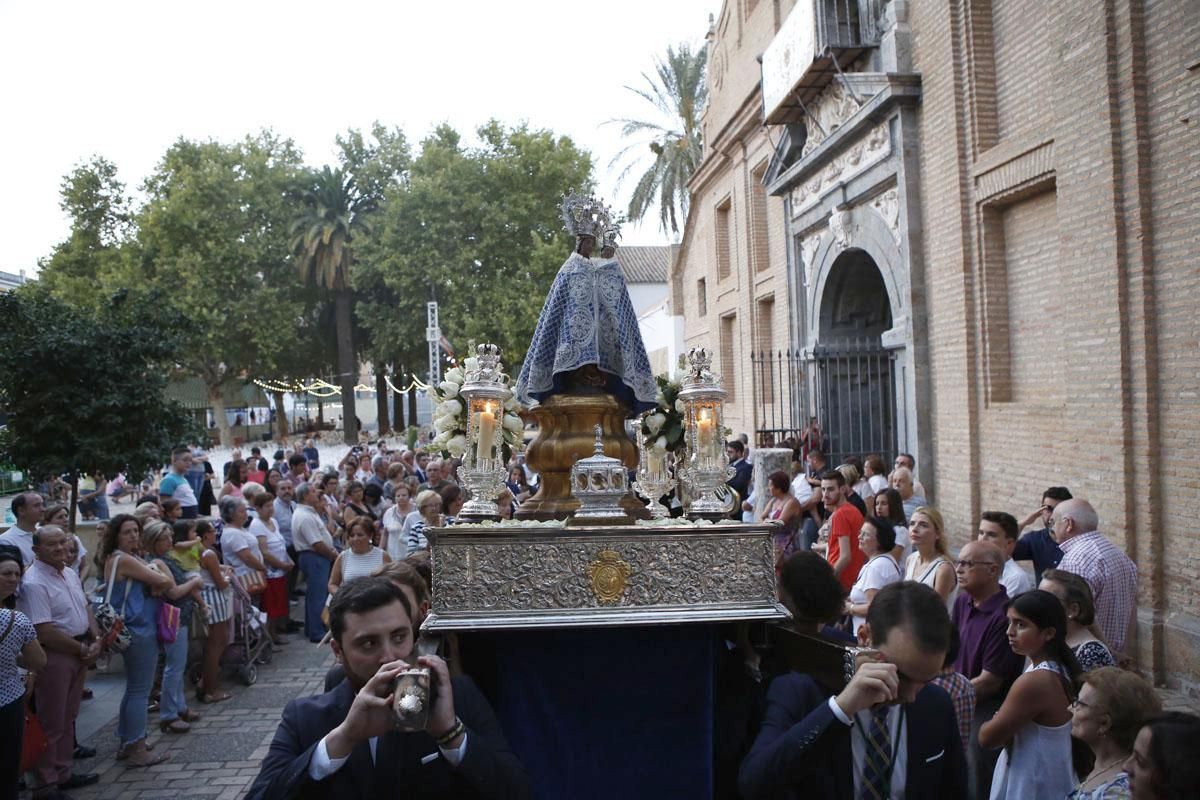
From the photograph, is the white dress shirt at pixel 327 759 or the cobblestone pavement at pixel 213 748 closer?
the white dress shirt at pixel 327 759

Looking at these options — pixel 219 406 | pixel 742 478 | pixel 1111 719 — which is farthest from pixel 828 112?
pixel 219 406

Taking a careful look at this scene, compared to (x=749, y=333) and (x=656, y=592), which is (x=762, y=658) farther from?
(x=749, y=333)

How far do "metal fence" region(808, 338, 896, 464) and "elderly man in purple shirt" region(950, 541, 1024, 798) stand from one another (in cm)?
A: 945

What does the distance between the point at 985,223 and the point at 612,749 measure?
8818 mm

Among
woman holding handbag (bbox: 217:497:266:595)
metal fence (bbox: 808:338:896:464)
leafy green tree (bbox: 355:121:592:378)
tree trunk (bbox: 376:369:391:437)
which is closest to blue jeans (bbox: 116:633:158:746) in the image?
woman holding handbag (bbox: 217:497:266:595)

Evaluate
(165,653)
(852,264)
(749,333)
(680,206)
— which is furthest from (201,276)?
(165,653)

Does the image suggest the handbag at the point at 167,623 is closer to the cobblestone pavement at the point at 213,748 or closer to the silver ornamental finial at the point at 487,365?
the cobblestone pavement at the point at 213,748

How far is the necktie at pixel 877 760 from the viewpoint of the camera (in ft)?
9.12

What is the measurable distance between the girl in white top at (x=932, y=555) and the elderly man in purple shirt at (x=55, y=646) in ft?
18.0

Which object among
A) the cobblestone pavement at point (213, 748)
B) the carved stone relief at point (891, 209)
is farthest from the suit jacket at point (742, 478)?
the cobblestone pavement at point (213, 748)

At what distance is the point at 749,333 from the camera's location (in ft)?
68.8

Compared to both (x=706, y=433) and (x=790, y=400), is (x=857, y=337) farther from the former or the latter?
(x=706, y=433)

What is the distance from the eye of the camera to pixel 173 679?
24.3 feet

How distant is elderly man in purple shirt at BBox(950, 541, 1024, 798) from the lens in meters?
3.93
